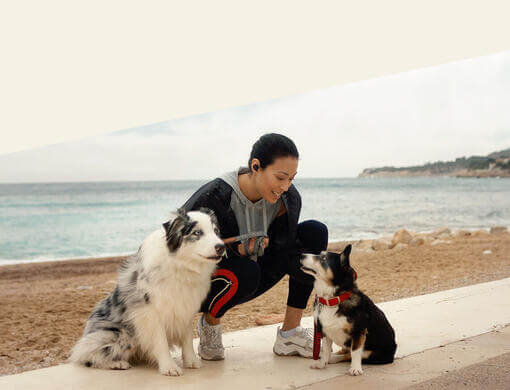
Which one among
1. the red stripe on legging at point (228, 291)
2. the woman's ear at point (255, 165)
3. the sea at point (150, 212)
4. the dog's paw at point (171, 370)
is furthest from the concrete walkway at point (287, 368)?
the sea at point (150, 212)

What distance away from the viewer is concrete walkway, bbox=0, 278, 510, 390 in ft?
7.98

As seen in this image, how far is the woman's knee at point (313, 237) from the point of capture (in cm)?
307

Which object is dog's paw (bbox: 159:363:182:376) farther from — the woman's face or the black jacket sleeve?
the woman's face

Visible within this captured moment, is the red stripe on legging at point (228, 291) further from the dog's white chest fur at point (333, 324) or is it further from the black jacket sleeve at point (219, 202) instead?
the dog's white chest fur at point (333, 324)

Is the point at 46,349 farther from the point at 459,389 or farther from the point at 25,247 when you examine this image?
the point at 25,247

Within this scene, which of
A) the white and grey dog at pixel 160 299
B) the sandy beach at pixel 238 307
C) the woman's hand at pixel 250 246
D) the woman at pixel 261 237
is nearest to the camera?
the white and grey dog at pixel 160 299

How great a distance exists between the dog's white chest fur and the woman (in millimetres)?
306

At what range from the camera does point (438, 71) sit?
1391 inches

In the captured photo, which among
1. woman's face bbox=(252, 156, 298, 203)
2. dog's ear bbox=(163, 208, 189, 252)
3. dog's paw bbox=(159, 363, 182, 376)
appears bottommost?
dog's paw bbox=(159, 363, 182, 376)

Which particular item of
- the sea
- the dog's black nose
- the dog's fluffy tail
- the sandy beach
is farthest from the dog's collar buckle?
the sea

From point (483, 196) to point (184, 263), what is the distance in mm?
27303

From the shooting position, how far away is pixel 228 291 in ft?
9.21

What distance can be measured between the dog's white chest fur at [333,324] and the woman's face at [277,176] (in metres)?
0.67

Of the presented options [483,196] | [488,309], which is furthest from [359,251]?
[483,196]
